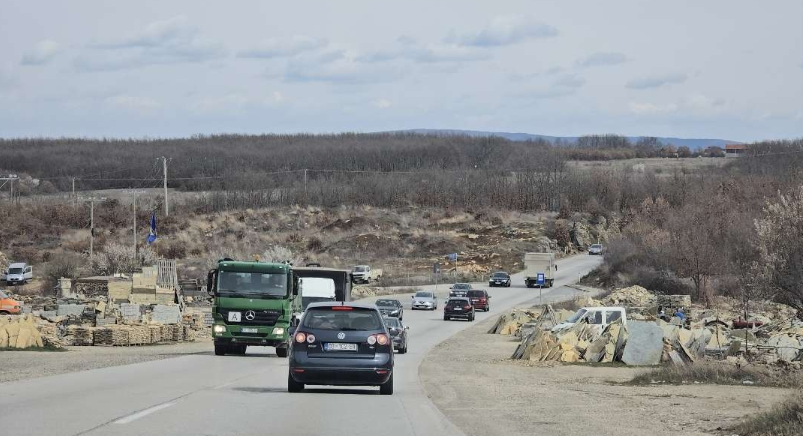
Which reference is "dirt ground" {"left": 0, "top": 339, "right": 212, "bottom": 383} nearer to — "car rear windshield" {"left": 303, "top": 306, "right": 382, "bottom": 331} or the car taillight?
"car rear windshield" {"left": 303, "top": 306, "right": 382, "bottom": 331}

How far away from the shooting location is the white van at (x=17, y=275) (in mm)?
93500

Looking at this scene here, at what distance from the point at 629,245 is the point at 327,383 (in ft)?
267

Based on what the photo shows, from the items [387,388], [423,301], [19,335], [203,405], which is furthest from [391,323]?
[423,301]

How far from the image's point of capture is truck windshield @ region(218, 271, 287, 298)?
99.6ft

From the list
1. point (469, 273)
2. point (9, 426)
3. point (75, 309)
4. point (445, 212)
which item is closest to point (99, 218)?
point (445, 212)

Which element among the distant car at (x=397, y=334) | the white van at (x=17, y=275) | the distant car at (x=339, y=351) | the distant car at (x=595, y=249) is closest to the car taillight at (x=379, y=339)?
the distant car at (x=339, y=351)

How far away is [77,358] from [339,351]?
15.6 meters

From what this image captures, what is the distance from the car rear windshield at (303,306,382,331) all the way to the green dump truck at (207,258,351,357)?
11376 millimetres

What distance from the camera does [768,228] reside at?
47.6 m

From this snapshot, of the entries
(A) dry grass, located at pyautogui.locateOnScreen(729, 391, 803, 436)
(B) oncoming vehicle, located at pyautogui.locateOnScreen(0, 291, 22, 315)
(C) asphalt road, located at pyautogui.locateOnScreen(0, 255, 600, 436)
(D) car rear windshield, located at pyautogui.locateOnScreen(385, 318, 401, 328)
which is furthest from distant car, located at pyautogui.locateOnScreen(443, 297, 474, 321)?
(A) dry grass, located at pyautogui.locateOnScreen(729, 391, 803, 436)

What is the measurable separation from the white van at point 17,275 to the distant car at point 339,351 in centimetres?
8160

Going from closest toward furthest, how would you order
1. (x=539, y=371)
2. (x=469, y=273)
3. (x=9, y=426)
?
(x=9, y=426) < (x=539, y=371) < (x=469, y=273)

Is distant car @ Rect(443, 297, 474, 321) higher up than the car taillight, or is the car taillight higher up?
the car taillight

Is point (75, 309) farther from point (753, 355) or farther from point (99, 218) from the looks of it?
point (99, 218)
